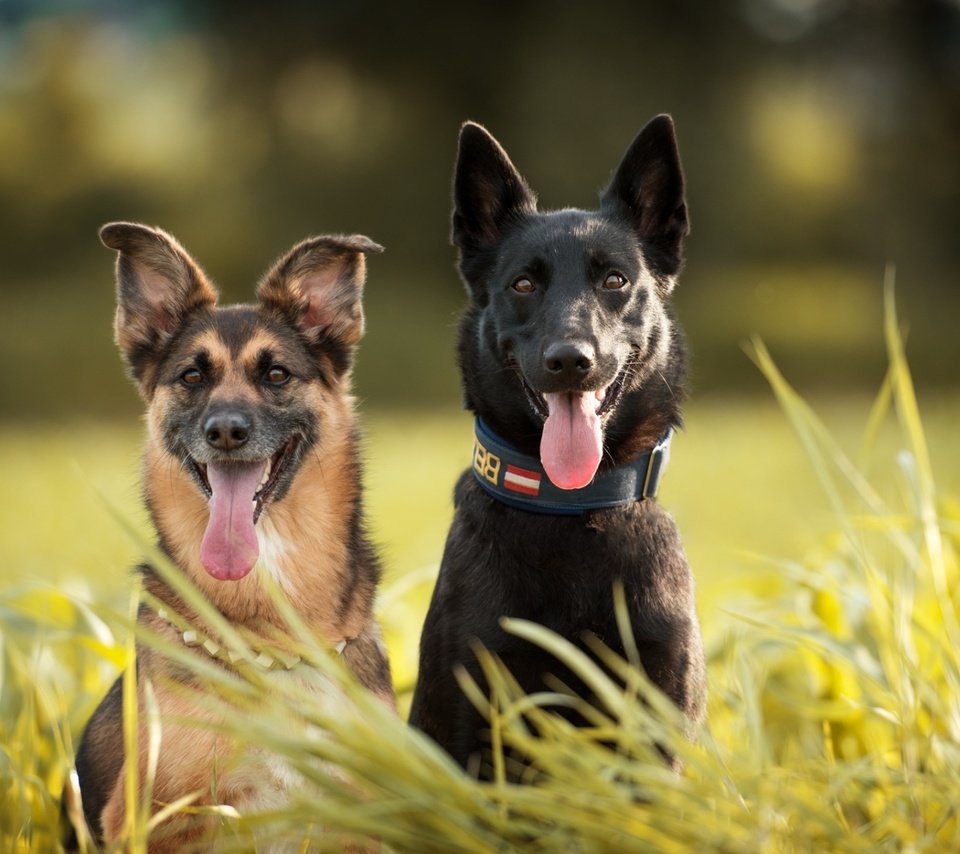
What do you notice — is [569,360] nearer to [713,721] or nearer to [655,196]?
[655,196]

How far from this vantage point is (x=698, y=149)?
59.8ft

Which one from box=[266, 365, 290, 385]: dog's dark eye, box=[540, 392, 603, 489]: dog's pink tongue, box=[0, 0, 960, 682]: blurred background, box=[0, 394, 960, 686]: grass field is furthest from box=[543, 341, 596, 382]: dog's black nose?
box=[0, 0, 960, 682]: blurred background

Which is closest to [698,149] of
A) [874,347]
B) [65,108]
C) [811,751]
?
[874,347]

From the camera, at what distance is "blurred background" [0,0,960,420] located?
55.3 ft

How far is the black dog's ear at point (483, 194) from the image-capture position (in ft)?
11.9

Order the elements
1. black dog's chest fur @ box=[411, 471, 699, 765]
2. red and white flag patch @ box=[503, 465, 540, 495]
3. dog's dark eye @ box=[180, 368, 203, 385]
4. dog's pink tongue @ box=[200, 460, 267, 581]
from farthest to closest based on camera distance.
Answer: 1. dog's dark eye @ box=[180, 368, 203, 385]
2. red and white flag patch @ box=[503, 465, 540, 495]
3. black dog's chest fur @ box=[411, 471, 699, 765]
4. dog's pink tongue @ box=[200, 460, 267, 581]

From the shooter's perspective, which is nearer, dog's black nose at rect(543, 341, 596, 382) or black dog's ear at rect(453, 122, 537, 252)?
dog's black nose at rect(543, 341, 596, 382)

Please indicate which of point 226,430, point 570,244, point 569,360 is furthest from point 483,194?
point 226,430

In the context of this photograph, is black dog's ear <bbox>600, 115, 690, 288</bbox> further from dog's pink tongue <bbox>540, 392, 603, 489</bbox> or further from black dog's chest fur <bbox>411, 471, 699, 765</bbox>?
black dog's chest fur <bbox>411, 471, 699, 765</bbox>

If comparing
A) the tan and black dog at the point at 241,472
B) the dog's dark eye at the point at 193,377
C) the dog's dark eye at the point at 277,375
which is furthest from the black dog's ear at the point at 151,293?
the dog's dark eye at the point at 277,375

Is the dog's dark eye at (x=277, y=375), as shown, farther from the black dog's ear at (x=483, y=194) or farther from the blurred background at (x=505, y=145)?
the blurred background at (x=505, y=145)

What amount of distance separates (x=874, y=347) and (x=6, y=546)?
44.2 ft

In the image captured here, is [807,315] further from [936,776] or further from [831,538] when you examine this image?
[936,776]

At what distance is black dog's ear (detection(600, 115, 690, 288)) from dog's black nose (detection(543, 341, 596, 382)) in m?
0.68
